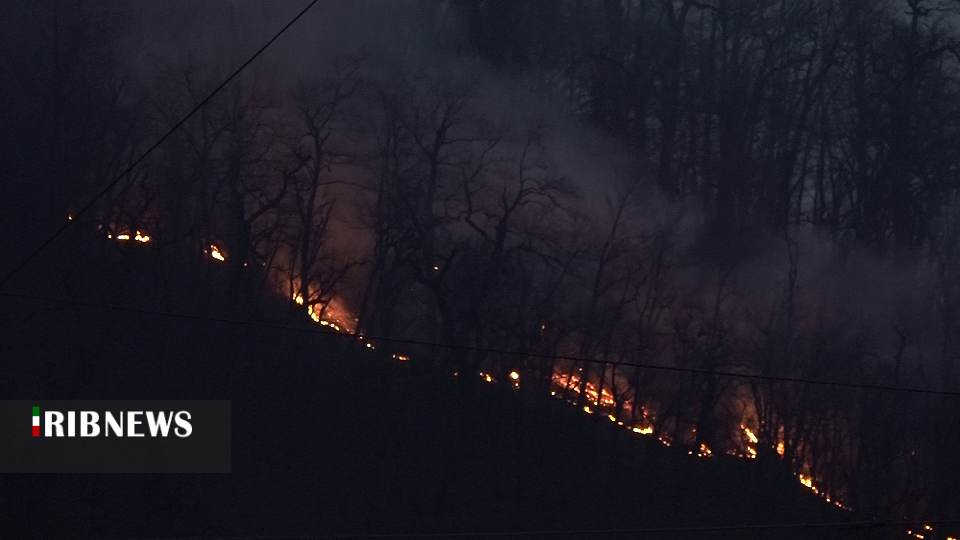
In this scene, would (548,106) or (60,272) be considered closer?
(60,272)

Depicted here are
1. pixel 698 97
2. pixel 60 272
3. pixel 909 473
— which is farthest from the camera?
pixel 698 97

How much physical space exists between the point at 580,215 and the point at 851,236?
543cm

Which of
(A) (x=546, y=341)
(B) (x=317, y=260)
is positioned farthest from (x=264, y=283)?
(A) (x=546, y=341)

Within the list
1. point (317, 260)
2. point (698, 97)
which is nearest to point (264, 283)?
point (317, 260)

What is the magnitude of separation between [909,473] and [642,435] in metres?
4.65

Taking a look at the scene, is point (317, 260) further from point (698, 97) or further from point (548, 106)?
point (698, 97)

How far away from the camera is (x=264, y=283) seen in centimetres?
1409

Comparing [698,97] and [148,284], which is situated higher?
[698,97]

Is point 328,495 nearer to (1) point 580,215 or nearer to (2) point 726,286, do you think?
(1) point 580,215

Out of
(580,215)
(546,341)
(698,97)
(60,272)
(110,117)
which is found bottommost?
(546,341)

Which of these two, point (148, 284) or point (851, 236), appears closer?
point (148, 284)

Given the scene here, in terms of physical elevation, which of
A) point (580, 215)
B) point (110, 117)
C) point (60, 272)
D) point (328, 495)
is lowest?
point (328, 495)

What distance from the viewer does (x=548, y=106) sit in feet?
52.5

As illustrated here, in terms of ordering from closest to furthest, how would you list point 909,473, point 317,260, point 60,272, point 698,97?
point 60,272 < point 317,260 < point 909,473 < point 698,97
